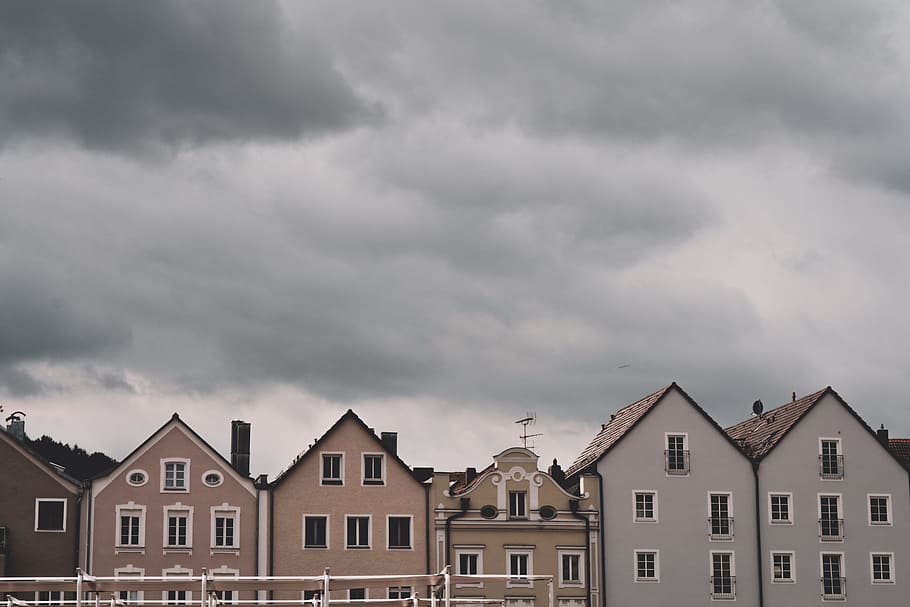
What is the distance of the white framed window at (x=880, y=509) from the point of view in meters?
71.8

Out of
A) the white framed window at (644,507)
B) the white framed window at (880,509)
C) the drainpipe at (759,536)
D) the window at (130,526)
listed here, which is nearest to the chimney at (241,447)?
the window at (130,526)

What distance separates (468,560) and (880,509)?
808 inches

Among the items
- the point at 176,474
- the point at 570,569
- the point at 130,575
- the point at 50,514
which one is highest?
the point at 176,474

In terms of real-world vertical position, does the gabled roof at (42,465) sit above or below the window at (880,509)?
above

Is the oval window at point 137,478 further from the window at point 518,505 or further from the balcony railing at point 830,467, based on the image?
the balcony railing at point 830,467

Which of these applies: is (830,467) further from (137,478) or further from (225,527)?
(137,478)

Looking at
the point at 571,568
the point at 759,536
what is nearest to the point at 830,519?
the point at 759,536

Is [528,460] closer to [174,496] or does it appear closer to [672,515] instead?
[672,515]

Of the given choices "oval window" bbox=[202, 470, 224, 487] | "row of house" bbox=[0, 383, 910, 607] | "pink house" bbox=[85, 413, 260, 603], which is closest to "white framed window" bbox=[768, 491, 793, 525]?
"row of house" bbox=[0, 383, 910, 607]

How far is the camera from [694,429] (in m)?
71.9

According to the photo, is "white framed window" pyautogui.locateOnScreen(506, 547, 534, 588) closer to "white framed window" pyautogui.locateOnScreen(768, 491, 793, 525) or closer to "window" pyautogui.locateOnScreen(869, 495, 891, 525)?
"white framed window" pyautogui.locateOnScreen(768, 491, 793, 525)

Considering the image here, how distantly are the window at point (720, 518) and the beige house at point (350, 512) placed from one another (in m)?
13.9

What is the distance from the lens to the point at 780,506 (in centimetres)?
7144

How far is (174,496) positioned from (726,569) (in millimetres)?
26128
